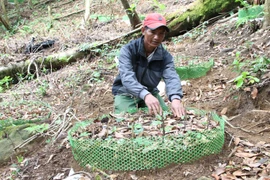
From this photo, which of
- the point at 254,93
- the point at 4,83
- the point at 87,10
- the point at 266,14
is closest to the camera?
the point at 254,93

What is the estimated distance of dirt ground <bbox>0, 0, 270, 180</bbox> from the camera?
2779mm

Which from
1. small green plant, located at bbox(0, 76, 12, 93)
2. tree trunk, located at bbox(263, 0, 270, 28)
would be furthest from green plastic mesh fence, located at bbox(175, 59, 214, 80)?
small green plant, located at bbox(0, 76, 12, 93)

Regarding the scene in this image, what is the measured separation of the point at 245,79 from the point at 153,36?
165 centimetres

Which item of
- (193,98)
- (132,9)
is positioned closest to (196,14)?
(132,9)

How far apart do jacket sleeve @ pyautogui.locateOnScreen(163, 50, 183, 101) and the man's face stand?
315mm

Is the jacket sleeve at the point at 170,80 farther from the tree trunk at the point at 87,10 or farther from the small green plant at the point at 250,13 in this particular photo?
the tree trunk at the point at 87,10

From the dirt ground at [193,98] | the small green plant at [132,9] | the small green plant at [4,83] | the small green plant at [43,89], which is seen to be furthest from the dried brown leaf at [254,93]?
the small green plant at [4,83]

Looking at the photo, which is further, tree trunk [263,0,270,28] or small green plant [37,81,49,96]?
small green plant [37,81,49,96]

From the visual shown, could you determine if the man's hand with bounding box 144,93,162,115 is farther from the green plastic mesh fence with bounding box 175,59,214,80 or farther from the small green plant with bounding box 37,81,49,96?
the small green plant with bounding box 37,81,49,96

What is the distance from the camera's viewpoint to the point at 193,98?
16.2ft

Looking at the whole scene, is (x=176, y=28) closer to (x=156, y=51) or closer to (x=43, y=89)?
(x=43, y=89)

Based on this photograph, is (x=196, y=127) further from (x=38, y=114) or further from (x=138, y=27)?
(x=138, y=27)

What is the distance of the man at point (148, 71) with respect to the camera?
3.23 m

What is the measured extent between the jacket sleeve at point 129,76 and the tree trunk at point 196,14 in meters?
4.84
